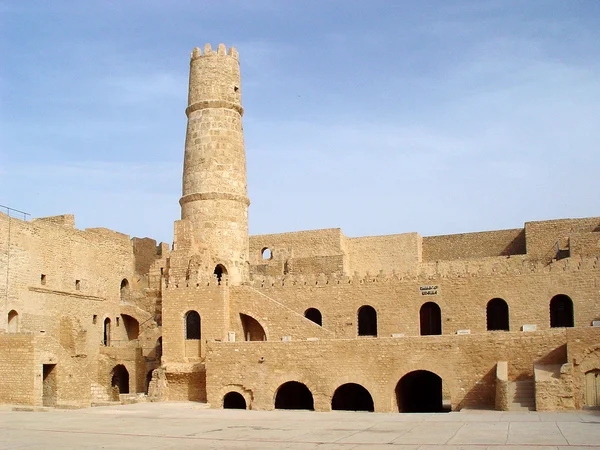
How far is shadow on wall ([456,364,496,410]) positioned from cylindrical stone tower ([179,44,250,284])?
11.5 meters

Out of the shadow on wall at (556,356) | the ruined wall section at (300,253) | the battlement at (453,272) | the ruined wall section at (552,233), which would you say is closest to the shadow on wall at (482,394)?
the shadow on wall at (556,356)

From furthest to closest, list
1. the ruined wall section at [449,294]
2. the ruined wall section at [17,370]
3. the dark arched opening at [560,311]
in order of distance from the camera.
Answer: the dark arched opening at [560,311]
the ruined wall section at [449,294]
the ruined wall section at [17,370]

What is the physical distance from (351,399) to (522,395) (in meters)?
8.59

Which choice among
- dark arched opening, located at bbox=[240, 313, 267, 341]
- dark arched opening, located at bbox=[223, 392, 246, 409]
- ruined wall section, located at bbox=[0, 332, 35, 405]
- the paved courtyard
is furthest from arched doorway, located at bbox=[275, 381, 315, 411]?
ruined wall section, located at bbox=[0, 332, 35, 405]

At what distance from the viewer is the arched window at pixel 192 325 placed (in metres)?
28.7

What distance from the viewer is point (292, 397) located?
29.1 m

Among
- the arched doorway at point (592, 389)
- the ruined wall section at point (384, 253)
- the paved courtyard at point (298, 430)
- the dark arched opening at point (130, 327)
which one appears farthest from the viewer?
the dark arched opening at point (130, 327)

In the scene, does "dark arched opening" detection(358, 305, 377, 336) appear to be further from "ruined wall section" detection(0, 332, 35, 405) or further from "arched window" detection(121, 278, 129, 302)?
"arched window" detection(121, 278, 129, 302)

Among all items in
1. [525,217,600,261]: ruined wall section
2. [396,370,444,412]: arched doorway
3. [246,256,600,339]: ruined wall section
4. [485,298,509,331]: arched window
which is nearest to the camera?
[396,370,444,412]: arched doorway

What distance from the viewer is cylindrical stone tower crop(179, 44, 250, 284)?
101 ft

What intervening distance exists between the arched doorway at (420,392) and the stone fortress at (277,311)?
0.10 m

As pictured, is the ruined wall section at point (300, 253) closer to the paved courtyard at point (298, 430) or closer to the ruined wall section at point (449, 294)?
the ruined wall section at point (449, 294)

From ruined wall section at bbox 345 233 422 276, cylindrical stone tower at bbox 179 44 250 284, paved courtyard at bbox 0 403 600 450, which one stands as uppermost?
cylindrical stone tower at bbox 179 44 250 284

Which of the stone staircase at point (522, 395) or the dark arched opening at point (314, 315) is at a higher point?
the dark arched opening at point (314, 315)
